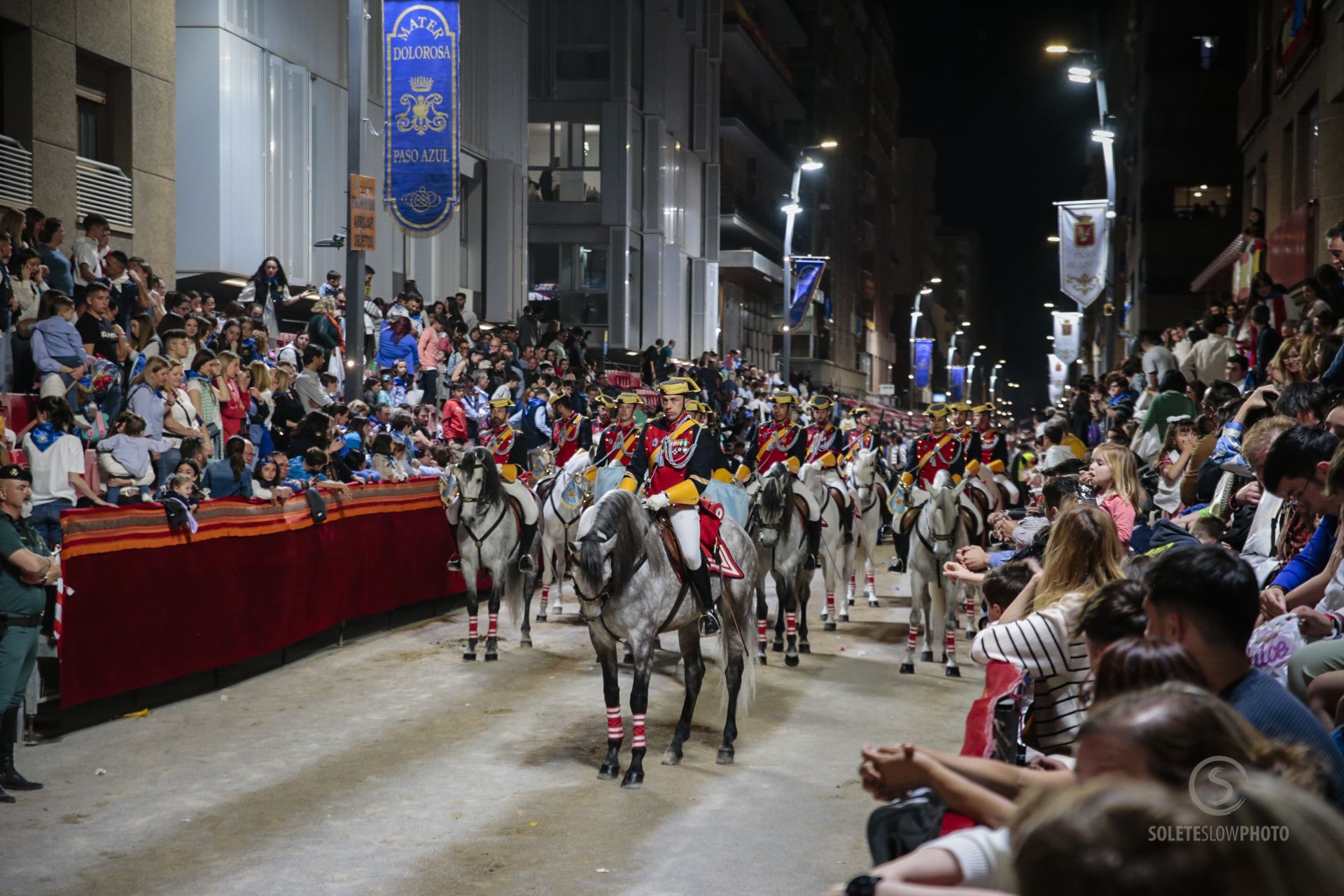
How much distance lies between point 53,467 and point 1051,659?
10.8 metres

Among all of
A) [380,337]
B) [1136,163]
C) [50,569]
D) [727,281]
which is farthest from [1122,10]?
[50,569]

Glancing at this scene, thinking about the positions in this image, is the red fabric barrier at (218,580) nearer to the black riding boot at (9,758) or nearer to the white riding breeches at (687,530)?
the black riding boot at (9,758)

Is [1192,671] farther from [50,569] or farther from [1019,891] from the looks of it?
[50,569]

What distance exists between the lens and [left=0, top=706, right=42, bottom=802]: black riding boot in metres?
8.73

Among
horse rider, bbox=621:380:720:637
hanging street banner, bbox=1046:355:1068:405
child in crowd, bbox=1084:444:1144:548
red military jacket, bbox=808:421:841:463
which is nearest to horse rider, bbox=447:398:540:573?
horse rider, bbox=621:380:720:637

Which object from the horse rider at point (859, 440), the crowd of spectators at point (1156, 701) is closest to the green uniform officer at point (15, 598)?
the crowd of spectators at point (1156, 701)

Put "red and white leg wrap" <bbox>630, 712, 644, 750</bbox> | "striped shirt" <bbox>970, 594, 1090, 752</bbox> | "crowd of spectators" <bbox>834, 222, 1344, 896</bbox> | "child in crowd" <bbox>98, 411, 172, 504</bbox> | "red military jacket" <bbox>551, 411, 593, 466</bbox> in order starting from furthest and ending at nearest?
"red military jacket" <bbox>551, 411, 593, 466</bbox>
"child in crowd" <bbox>98, 411, 172, 504</bbox>
"red and white leg wrap" <bbox>630, 712, 644, 750</bbox>
"striped shirt" <bbox>970, 594, 1090, 752</bbox>
"crowd of spectators" <bbox>834, 222, 1344, 896</bbox>

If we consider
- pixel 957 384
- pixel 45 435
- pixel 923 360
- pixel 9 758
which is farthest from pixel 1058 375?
pixel 9 758

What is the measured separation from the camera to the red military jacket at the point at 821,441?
17.7m

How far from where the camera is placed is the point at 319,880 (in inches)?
285

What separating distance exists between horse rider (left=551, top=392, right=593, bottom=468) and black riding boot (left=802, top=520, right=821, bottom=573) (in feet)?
13.6

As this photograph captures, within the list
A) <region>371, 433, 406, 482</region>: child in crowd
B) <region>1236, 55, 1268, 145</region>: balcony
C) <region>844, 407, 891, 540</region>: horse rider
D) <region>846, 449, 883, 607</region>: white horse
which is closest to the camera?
<region>371, 433, 406, 482</region>: child in crowd

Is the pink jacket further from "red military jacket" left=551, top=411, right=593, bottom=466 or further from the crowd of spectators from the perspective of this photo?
the crowd of spectators

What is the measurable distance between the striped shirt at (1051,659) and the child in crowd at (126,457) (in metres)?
11.1
